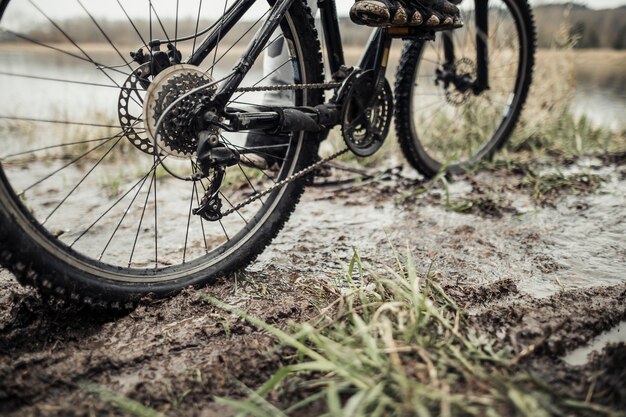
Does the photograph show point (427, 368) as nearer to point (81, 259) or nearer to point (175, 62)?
point (81, 259)

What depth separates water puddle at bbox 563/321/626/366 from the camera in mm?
1325

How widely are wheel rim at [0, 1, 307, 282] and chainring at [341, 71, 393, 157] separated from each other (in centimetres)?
24

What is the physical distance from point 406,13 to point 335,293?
1119mm

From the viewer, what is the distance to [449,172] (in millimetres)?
2963

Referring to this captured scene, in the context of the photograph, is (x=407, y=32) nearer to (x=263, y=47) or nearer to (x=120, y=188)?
(x=263, y=47)

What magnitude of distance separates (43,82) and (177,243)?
4.10 m

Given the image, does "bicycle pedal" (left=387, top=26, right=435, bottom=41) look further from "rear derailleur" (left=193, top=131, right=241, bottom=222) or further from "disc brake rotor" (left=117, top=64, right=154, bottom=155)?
"disc brake rotor" (left=117, top=64, right=154, bottom=155)

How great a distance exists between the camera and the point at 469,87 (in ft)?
9.69

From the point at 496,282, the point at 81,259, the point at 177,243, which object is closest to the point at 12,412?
the point at 81,259

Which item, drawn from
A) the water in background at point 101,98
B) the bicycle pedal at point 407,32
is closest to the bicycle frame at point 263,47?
the bicycle pedal at point 407,32

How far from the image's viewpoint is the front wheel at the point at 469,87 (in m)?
2.65

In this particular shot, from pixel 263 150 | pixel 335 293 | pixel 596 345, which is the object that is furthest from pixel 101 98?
pixel 596 345

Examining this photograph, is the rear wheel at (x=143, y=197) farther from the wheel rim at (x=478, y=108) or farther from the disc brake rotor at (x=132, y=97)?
the wheel rim at (x=478, y=108)

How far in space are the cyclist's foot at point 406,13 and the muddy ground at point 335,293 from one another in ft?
2.84
